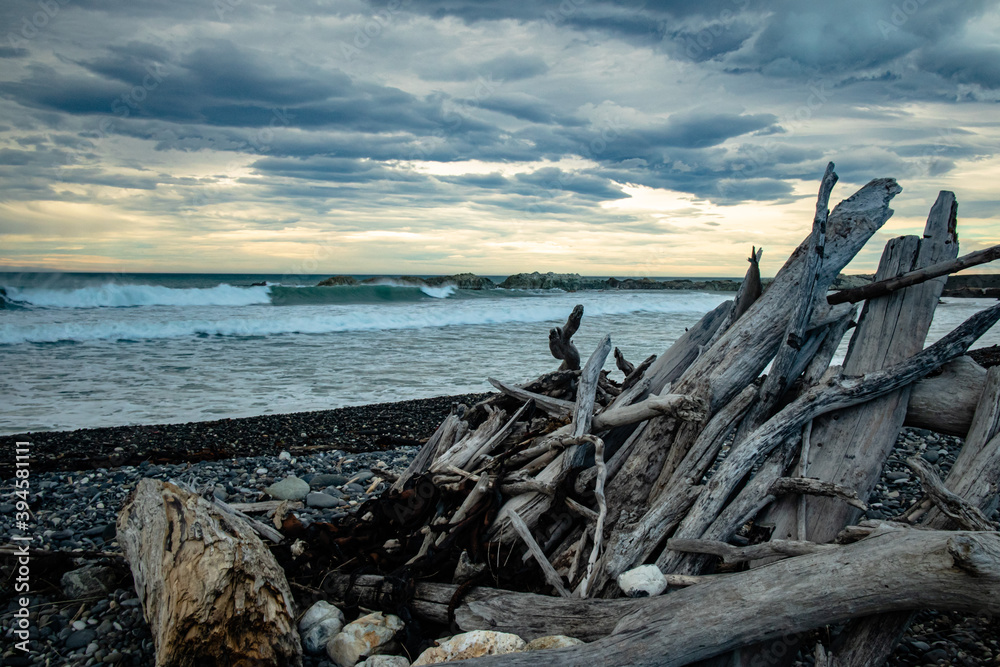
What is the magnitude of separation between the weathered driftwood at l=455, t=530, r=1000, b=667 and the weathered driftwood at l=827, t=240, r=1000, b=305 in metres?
1.62

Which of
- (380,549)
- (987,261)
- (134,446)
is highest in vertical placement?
(987,261)

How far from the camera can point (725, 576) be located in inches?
109

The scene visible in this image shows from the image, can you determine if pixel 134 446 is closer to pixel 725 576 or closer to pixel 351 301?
pixel 725 576

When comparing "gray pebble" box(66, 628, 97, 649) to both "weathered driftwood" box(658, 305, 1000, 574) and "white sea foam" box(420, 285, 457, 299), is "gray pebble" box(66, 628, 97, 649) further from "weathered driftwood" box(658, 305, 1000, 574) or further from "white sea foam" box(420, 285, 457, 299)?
"white sea foam" box(420, 285, 457, 299)

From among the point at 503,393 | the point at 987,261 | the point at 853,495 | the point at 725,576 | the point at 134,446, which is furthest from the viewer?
the point at 134,446

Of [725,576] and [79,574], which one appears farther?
[79,574]

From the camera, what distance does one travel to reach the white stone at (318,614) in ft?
11.4

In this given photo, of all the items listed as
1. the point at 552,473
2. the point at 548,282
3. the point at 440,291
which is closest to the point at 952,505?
the point at 552,473

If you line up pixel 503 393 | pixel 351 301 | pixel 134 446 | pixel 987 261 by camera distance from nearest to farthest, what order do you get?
pixel 987 261
pixel 503 393
pixel 134 446
pixel 351 301

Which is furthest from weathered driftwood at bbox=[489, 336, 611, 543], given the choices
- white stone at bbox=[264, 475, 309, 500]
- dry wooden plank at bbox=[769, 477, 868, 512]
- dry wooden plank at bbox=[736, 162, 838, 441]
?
white stone at bbox=[264, 475, 309, 500]

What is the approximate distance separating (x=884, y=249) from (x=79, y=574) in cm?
547

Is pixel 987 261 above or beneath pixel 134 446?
above

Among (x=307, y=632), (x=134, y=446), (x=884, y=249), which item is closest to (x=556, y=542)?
(x=307, y=632)

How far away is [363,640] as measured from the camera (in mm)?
3322
